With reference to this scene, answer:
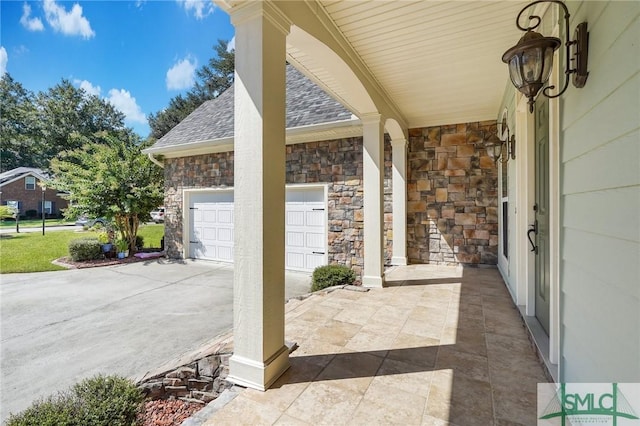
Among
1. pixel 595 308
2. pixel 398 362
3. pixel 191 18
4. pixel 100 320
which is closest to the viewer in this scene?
pixel 595 308

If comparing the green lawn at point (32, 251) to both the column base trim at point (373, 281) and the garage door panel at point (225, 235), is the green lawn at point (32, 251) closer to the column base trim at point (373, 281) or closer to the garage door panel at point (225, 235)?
the garage door panel at point (225, 235)

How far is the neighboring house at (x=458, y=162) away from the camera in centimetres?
117

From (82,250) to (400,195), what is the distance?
9169 millimetres

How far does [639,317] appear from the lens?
38.9 inches

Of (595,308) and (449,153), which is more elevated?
(449,153)

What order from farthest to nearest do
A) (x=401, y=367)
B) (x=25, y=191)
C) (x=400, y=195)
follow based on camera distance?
(x=25, y=191) < (x=400, y=195) < (x=401, y=367)

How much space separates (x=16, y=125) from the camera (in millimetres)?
23922

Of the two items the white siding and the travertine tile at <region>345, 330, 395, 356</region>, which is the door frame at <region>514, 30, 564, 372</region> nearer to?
the white siding

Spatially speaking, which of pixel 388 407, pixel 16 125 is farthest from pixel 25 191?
pixel 388 407

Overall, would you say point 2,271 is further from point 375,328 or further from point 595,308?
point 595,308

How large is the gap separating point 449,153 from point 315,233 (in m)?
3.28

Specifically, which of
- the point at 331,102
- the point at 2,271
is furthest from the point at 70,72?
the point at 331,102

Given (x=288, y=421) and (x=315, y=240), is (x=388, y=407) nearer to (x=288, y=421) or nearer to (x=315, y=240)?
(x=288, y=421)

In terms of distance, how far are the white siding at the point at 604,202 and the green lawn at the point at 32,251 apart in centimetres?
1070
